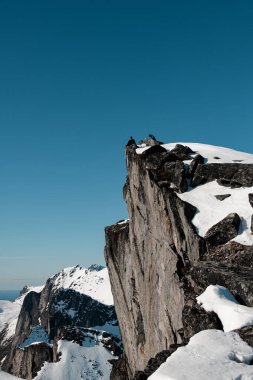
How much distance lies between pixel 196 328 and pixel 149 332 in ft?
86.6

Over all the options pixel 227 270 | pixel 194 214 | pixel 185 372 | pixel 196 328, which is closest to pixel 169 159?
pixel 194 214

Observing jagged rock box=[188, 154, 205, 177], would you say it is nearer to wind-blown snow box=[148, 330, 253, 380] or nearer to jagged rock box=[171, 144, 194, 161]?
jagged rock box=[171, 144, 194, 161]

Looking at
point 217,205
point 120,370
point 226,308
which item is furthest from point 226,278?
point 120,370

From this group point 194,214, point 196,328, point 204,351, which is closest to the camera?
point 204,351

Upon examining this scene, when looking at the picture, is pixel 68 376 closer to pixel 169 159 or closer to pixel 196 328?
pixel 169 159

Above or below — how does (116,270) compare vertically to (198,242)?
above

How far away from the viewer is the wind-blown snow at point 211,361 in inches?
572

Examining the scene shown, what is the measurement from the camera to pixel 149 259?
4700 centimetres

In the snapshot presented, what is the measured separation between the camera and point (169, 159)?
47281 mm

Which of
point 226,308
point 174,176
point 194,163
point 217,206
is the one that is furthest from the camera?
point 194,163

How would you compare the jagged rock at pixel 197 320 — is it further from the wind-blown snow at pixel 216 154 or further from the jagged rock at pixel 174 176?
the wind-blown snow at pixel 216 154

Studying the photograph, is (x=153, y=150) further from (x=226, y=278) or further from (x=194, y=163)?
(x=226, y=278)

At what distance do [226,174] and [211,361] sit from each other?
28108mm

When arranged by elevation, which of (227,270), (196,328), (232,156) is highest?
(232,156)
